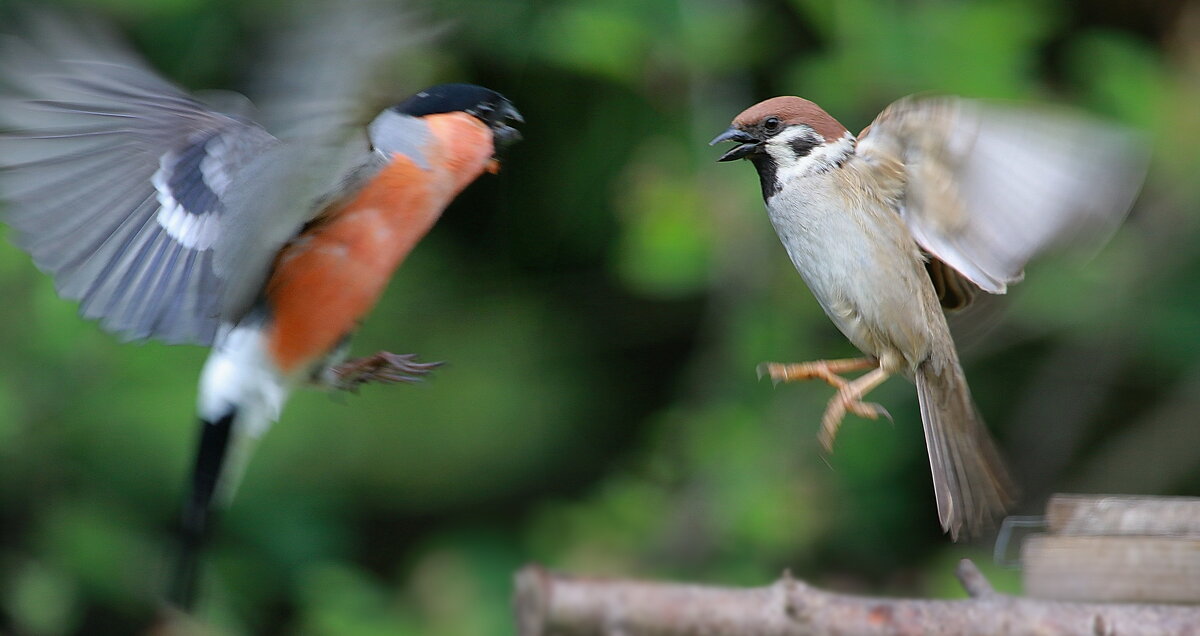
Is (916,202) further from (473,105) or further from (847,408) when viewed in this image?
(473,105)

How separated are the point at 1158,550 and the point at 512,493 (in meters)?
2.41

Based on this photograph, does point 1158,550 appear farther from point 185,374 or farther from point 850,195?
point 185,374

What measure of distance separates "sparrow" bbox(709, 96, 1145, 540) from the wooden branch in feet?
0.43

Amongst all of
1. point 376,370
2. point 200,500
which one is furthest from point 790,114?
point 200,500

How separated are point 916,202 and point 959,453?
1.34 feet

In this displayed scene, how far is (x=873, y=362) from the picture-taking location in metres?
1.85

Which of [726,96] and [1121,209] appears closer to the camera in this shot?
[1121,209]

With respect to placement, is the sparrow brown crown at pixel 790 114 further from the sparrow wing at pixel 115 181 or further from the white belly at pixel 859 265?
the sparrow wing at pixel 115 181

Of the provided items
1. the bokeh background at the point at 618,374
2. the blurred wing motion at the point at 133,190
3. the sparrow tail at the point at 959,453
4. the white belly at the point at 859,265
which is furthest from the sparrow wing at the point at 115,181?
the sparrow tail at the point at 959,453

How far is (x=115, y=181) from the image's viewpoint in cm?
202

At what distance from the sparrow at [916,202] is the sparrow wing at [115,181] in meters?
0.76

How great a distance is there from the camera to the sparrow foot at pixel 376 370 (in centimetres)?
191

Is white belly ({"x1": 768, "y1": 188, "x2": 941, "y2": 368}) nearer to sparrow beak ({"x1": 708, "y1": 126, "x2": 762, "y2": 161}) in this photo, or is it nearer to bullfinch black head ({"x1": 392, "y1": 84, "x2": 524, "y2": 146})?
sparrow beak ({"x1": 708, "y1": 126, "x2": 762, "y2": 161})

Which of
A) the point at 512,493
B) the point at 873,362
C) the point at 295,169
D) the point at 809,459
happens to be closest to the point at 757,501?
the point at 809,459
